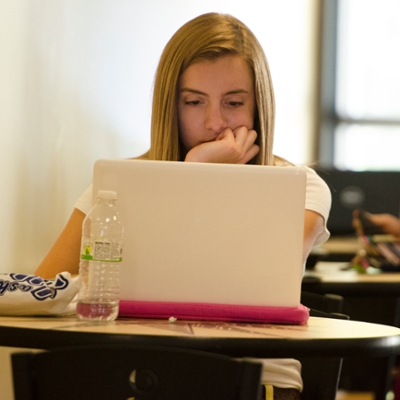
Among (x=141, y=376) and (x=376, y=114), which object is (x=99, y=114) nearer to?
(x=141, y=376)

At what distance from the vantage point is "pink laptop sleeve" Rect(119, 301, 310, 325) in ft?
3.87

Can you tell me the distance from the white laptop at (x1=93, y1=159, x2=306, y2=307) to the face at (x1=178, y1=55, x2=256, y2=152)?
22.5 inches

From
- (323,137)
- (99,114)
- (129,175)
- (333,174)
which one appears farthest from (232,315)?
(323,137)

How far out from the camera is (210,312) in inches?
46.4

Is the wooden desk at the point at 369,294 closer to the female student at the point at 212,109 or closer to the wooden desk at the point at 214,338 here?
the female student at the point at 212,109

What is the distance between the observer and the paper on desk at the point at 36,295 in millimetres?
1164

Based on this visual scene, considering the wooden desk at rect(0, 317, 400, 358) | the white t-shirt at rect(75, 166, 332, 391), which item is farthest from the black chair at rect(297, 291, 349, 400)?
the wooden desk at rect(0, 317, 400, 358)

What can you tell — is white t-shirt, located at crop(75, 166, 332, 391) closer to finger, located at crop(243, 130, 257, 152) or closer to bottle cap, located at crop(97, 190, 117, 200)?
finger, located at crop(243, 130, 257, 152)

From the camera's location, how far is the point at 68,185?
217 cm

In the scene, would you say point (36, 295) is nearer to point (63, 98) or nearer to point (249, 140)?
point (249, 140)

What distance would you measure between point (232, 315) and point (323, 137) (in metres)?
4.53

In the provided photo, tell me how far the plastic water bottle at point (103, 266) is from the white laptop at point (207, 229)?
19 mm

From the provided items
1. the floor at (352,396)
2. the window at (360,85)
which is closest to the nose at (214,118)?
the floor at (352,396)

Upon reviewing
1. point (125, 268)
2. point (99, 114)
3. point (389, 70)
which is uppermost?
point (389, 70)
